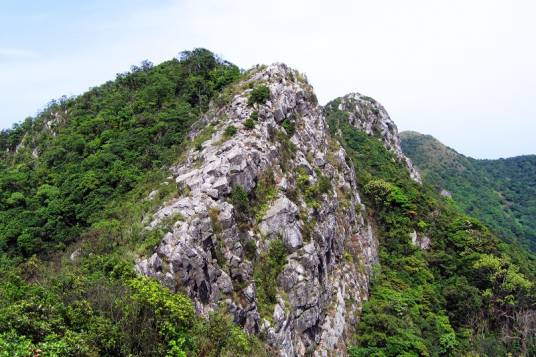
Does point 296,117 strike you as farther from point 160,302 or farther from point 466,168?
point 466,168

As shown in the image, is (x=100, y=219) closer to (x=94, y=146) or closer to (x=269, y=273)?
(x=94, y=146)

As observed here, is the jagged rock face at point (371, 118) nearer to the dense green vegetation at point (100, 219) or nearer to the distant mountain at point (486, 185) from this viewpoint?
the distant mountain at point (486, 185)

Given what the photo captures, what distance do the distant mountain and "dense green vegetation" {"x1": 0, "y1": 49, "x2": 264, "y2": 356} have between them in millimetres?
70211

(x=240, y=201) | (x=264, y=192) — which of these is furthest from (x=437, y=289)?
(x=240, y=201)

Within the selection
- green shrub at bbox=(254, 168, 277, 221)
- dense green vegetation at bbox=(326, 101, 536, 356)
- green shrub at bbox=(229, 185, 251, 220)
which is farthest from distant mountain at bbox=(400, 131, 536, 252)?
green shrub at bbox=(229, 185, 251, 220)

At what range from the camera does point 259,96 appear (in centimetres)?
3497

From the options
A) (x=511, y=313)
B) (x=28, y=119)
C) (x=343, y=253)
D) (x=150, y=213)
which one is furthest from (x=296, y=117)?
(x=28, y=119)

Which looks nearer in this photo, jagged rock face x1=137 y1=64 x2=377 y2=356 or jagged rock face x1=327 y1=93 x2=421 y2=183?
jagged rock face x1=137 y1=64 x2=377 y2=356

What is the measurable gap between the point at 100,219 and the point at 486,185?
394 ft

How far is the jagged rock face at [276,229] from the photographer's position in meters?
22.2

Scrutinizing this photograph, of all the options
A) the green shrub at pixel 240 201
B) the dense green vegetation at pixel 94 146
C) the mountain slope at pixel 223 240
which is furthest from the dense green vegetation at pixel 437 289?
the dense green vegetation at pixel 94 146

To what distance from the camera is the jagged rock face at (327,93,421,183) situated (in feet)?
265

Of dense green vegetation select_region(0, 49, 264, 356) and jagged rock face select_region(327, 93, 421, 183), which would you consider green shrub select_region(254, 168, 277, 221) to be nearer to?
dense green vegetation select_region(0, 49, 264, 356)

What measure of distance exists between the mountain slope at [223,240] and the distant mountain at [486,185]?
170 feet
